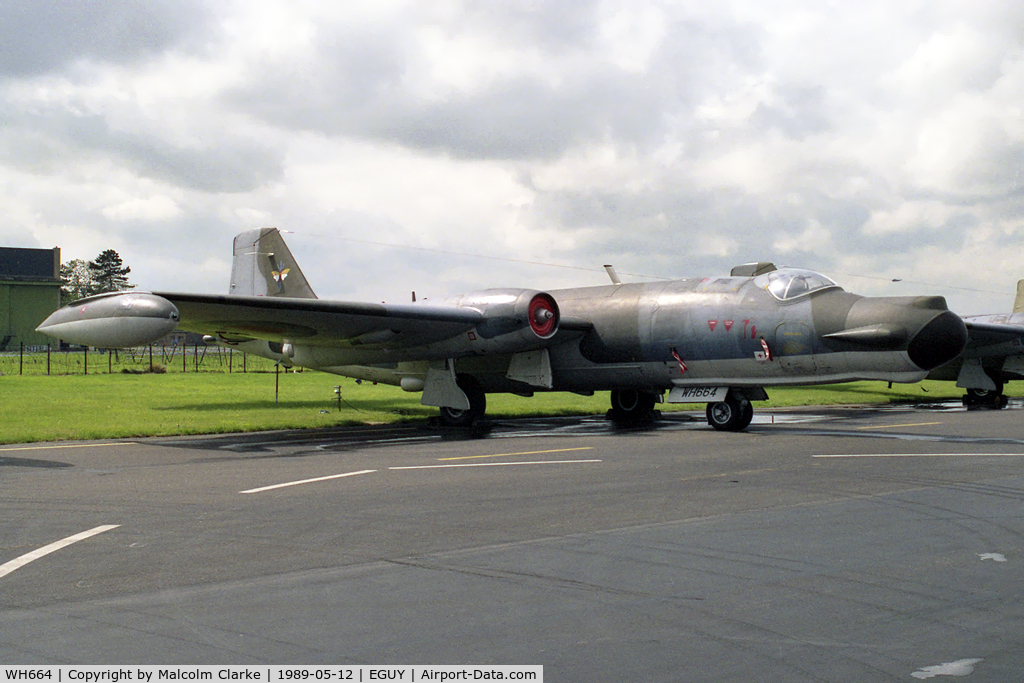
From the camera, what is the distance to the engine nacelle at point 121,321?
13422 millimetres

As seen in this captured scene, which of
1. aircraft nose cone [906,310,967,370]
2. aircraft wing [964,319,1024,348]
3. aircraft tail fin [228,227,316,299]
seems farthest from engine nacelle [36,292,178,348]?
aircraft wing [964,319,1024,348]

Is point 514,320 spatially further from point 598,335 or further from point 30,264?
point 30,264

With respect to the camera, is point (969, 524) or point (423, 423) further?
point (423, 423)

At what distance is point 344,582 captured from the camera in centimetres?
549

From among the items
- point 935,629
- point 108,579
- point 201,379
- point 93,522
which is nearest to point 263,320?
point 93,522

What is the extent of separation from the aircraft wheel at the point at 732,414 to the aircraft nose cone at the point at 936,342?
11.8 feet

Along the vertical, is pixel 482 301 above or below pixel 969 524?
above

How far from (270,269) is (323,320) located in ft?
23.2

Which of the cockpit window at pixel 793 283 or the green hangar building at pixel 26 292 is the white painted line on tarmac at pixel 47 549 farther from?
the green hangar building at pixel 26 292

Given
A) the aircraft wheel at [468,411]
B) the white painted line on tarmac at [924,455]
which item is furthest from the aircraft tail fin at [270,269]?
the white painted line on tarmac at [924,455]

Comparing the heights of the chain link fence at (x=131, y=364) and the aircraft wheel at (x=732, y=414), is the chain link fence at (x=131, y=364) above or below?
above

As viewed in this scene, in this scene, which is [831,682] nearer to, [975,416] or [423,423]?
[423,423]

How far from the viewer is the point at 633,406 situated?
21703mm

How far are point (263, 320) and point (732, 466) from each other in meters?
9.90
